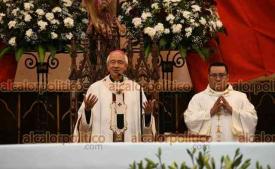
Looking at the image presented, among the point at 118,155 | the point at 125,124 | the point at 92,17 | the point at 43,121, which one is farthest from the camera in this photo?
the point at 43,121

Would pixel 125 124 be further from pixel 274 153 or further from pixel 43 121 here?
pixel 274 153

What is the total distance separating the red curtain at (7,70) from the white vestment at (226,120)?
2.40 metres

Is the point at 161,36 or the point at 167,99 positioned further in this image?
the point at 167,99

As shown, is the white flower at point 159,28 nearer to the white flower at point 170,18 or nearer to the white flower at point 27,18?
the white flower at point 170,18

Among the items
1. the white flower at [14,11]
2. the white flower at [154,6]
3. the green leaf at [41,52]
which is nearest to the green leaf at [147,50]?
the white flower at [154,6]

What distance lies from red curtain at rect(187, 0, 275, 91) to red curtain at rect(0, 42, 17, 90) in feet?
7.36

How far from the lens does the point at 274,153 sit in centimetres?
473

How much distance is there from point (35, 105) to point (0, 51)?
0.83 meters

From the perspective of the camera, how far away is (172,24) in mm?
7949

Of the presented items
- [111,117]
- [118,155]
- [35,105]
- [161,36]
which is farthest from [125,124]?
[118,155]

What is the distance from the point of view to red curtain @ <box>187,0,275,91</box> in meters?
8.64

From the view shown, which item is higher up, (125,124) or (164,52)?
(164,52)

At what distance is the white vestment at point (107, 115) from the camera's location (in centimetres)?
711

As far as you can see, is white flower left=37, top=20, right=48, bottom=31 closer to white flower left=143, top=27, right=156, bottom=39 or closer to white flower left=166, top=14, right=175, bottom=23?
white flower left=143, top=27, right=156, bottom=39
